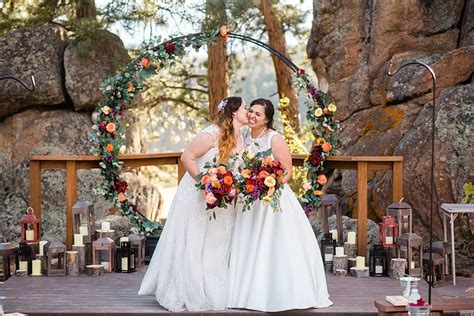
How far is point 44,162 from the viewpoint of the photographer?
30.3ft

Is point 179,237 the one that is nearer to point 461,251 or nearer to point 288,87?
point 461,251

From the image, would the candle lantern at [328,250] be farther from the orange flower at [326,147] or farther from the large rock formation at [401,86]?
the large rock formation at [401,86]

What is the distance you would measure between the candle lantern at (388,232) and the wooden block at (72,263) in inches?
113

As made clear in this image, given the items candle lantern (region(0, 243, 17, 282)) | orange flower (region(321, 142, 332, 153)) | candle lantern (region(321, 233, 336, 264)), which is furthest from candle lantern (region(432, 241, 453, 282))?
candle lantern (region(0, 243, 17, 282))

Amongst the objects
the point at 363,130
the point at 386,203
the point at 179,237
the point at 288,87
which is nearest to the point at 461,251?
the point at 386,203

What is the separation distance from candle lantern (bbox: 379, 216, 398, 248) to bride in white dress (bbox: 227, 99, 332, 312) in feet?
4.93

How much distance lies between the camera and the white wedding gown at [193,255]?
7.04m

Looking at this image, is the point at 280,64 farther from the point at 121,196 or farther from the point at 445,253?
the point at 445,253

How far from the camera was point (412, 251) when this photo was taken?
8523mm

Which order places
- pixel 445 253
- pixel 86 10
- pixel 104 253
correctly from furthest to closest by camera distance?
1. pixel 86 10
2. pixel 104 253
3. pixel 445 253

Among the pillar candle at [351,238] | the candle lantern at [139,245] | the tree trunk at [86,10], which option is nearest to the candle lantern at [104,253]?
the candle lantern at [139,245]

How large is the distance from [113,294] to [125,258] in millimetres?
1174

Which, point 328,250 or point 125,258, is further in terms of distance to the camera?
point 328,250

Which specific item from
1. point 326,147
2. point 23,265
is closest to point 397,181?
point 326,147
